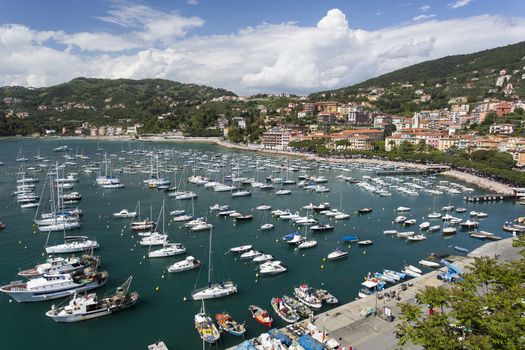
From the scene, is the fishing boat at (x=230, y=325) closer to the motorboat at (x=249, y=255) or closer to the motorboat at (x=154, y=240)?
the motorboat at (x=249, y=255)

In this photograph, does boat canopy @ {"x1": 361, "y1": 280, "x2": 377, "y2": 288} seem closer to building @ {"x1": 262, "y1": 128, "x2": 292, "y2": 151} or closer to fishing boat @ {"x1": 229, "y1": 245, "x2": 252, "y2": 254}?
fishing boat @ {"x1": 229, "y1": 245, "x2": 252, "y2": 254}

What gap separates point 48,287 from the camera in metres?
23.6

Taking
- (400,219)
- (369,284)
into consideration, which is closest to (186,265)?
(369,284)

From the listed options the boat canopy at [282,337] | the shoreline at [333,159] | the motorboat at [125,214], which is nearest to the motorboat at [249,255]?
the boat canopy at [282,337]

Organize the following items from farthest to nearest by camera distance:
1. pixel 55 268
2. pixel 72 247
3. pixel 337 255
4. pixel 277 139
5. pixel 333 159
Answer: pixel 277 139 → pixel 333 159 → pixel 72 247 → pixel 337 255 → pixel 55 268

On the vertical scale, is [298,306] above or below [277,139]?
below

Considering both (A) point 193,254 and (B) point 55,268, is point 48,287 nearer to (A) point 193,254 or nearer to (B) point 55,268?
(B) point 55,268

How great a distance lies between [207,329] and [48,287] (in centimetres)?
1146

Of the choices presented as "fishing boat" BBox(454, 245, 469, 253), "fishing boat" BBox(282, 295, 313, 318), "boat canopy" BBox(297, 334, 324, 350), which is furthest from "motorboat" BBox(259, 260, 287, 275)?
"fishing boat" BBox(454, 245, 469, 253)

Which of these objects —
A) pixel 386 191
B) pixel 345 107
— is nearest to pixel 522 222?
pixel 386 191

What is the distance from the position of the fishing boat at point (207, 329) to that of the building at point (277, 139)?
101 meters

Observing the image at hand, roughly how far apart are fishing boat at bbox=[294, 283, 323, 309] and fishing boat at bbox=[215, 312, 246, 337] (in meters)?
4.49

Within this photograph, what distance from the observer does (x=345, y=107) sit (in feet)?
551

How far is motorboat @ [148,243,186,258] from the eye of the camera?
30.7m
